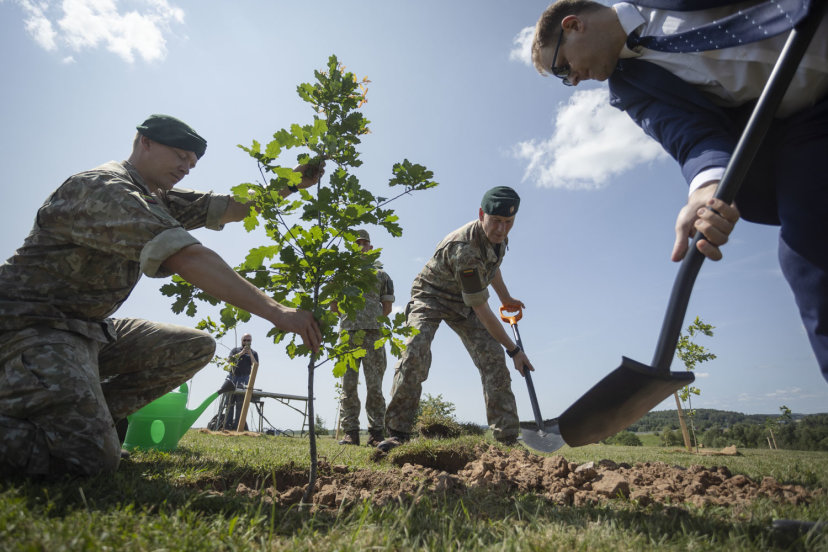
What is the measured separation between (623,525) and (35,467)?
2.55 meters

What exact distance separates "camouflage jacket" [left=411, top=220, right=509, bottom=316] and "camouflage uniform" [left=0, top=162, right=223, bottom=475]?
121 inches

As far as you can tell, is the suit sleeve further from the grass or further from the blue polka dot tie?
the grass

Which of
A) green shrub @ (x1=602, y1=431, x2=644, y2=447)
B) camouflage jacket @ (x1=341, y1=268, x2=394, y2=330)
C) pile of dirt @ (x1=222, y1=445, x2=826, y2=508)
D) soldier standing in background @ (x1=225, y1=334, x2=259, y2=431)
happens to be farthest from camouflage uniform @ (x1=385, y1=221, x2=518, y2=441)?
green shrub @ (x1=602, y1=431, x2=644, y2=447)

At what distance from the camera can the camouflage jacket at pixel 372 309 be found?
21.7 feet

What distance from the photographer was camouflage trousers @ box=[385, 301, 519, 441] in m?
5.04

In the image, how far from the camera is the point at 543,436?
441 centimetres

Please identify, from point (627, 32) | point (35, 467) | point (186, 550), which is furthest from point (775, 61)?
point (35, 467)

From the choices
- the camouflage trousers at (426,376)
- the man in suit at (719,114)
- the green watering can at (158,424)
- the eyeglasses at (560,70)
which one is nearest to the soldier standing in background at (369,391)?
the camouflage trousers at (426,376)

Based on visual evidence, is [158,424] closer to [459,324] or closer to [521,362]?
[459,324]

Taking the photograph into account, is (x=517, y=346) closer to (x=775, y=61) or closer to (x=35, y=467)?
(x=775, y=61)

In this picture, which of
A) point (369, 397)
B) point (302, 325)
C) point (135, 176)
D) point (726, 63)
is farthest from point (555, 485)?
point (369, 397)

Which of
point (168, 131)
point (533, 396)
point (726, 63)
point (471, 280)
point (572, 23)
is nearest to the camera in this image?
point (726, 63)

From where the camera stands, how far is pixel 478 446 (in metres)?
3.63

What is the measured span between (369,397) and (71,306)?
4471 mm
